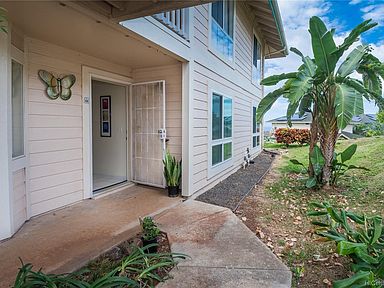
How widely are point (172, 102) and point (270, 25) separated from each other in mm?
7489

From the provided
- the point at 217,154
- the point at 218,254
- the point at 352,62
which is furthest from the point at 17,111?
the point at 352,62

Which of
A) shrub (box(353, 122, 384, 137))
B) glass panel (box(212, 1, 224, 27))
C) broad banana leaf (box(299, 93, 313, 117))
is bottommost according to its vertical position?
shrub (box(353, 122, 384, 137))

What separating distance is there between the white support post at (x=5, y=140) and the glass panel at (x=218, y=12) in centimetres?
466

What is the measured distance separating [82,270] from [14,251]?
1.01 metres

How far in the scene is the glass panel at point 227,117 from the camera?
740 centimetres

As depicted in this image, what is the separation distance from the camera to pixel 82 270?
8.27 ft

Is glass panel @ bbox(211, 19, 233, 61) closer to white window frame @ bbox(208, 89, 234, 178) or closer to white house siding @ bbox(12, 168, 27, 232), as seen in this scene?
white window frame @ bbox(208, 89, 234, 178)

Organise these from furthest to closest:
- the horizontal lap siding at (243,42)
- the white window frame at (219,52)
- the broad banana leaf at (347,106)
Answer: the horizontal lap siding at (243,42), the white window frame at (219,52), the broad banana leaf at (347,106)

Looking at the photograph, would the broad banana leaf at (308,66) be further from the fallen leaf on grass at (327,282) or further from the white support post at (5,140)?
the white support post at (5,140)

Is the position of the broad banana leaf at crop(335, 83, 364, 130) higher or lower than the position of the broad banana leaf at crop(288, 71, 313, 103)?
lower

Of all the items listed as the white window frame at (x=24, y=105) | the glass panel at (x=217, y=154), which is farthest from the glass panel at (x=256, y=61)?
the white window frame at (x=24, y=105)

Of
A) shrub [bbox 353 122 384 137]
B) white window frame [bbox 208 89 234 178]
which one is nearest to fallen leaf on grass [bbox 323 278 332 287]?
white window frame [bbox 208 89 234 178]

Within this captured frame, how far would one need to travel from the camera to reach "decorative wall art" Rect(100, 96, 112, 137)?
6309mm

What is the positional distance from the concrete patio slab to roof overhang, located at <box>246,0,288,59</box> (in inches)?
269
